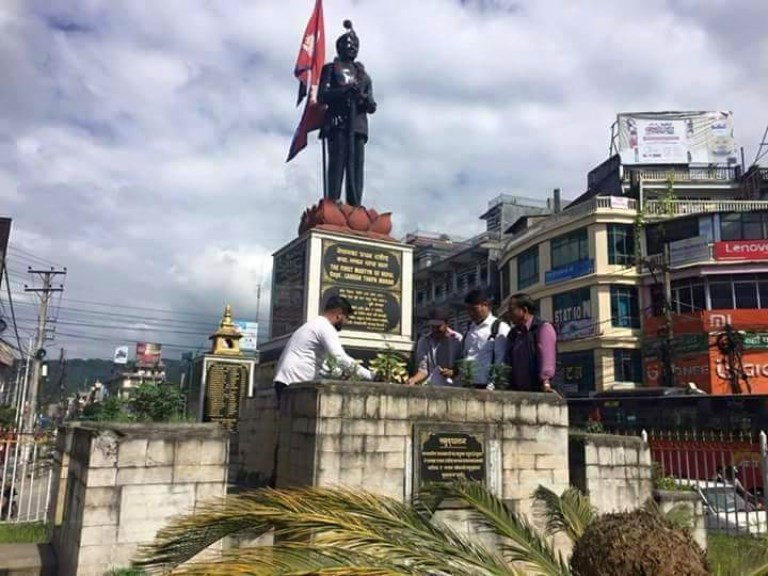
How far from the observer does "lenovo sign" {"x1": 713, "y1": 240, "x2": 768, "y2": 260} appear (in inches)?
1176

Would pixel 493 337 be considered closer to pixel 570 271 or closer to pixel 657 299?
pixel 657 299

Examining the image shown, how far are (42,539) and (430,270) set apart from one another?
42.3 m

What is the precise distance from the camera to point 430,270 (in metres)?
48.7

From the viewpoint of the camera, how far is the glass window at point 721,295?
30156 mm

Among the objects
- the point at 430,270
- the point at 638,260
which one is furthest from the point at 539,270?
the point at 430,270

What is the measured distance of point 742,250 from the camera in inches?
1187

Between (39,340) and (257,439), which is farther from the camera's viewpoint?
(39,340)

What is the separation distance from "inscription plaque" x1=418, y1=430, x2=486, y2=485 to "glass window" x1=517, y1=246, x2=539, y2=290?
104 feet

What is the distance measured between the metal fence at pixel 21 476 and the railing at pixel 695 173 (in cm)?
3599

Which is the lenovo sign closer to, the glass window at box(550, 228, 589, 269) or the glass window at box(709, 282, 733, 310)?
the glass window at box(709, 282, 733, 310)

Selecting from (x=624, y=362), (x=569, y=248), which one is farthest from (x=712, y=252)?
(x=569, y=248)

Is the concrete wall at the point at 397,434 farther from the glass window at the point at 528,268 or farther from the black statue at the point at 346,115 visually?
the glass window at the point at 528,268

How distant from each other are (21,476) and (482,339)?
28.5ft

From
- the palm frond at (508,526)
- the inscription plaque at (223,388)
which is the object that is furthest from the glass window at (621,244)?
the palm frond at (508,526)
